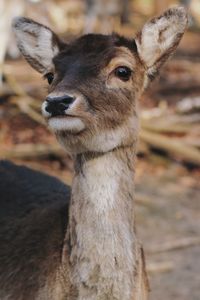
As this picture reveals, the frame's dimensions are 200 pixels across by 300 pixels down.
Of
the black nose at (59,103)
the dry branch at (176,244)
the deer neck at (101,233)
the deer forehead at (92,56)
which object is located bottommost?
the dry branch at (176,244)

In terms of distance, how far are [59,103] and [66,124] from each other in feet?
0.47

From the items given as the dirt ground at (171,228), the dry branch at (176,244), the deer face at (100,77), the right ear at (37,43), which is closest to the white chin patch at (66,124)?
the deer face at (100,77)

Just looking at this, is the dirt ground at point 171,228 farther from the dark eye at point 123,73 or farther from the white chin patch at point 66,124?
the white chin patch at point 66,124

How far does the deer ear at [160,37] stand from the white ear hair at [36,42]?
52cm

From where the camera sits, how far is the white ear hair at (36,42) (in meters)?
5.19

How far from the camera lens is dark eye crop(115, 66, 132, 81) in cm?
470

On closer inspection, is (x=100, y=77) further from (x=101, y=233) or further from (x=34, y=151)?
(x=34, y=151)

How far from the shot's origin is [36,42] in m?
5.33

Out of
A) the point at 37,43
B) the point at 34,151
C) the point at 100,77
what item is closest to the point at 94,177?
the point at 100,77

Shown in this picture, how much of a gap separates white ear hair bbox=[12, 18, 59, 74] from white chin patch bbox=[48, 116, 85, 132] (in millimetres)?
744

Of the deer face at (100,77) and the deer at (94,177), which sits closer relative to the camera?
the deer face at (100,77)

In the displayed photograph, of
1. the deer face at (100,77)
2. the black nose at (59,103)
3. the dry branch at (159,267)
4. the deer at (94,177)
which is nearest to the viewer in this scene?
the black nose at (59,103)

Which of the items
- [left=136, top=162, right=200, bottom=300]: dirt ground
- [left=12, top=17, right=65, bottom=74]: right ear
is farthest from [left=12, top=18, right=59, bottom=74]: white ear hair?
[left=136, top=162, right=200, bottom=300]: dirt ground

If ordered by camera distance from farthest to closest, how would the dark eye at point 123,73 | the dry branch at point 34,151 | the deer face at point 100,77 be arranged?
the dry branch at point 34,151 → the dark eye at point 123,73 → the deer face at point 100,77
